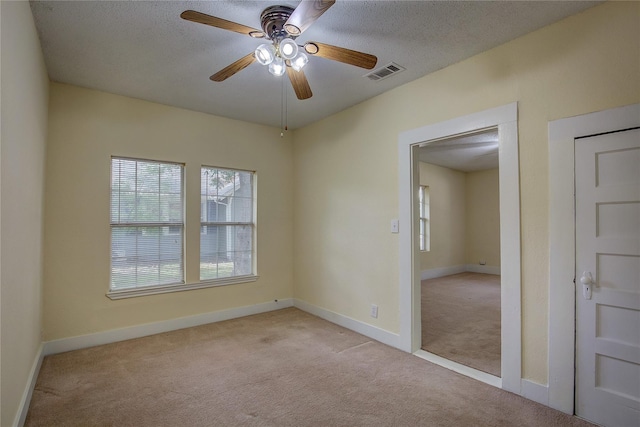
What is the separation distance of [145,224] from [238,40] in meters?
2.30

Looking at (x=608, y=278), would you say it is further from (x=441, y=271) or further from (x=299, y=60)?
(x=441, y=271)

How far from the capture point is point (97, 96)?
3.31 meters

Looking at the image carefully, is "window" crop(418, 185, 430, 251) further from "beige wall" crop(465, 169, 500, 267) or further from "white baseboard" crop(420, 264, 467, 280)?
"beige wall" crop(465, 169, 500, 267)

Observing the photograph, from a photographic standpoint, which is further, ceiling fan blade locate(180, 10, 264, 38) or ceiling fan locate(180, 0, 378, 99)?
ceiling fan locate(180, 0, 378, 99)

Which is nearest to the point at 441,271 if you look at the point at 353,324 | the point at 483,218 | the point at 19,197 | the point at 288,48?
the point at 483,218

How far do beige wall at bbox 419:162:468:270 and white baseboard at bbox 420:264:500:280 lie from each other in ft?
0.27

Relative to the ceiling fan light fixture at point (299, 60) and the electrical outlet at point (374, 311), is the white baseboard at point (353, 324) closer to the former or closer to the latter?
the electrical outlet at point (374, 311)

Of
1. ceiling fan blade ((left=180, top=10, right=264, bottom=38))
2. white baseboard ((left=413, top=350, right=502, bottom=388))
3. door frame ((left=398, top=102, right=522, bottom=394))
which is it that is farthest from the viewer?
white baseboard ((left=413, top=350, right=502, bottom=388))

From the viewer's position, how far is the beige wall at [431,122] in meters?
2.02

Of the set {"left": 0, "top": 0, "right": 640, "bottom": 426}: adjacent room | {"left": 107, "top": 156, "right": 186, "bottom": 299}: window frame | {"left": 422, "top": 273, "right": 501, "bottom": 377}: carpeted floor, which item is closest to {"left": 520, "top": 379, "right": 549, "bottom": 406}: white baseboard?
{"left": 0, "top": 0, "right": 640, "bottom": 426}: adjacent room

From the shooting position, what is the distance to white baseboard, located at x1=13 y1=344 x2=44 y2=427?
6.30ft

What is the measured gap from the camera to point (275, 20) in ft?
6.66

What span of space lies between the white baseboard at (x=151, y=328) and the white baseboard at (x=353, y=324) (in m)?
0.39

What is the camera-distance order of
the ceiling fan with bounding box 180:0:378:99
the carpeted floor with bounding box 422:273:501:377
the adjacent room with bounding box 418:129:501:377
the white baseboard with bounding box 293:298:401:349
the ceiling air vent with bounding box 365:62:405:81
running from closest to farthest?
the ceiling fan with bounding box 180:0:378:99 < the ceiling air vent with bounding box 365:62:405:81 < the carpeted floor with bounding box 422:273:501:377 < the white baseboard with bounding box 293:298:401:349 < the adjacent room with bounding box 418:129:501:377
